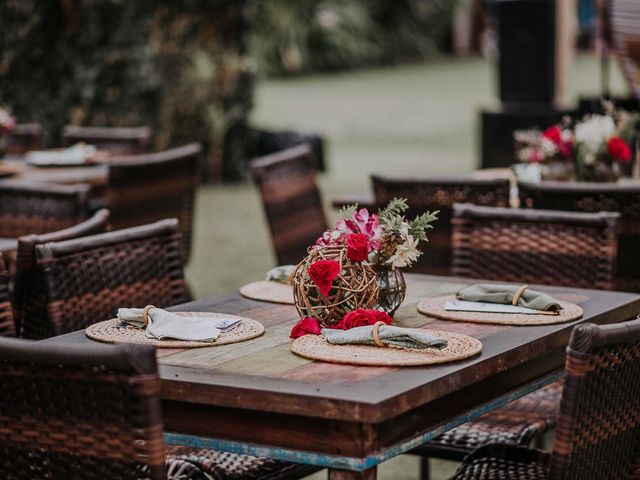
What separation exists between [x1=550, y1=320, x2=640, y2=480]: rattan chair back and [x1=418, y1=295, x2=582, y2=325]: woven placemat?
1.21 ft

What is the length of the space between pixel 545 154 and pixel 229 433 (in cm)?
291

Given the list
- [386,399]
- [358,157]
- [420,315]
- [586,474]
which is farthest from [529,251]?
[358,157]

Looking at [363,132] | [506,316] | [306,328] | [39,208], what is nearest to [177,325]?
[306,328]

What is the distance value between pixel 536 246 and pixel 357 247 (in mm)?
1076

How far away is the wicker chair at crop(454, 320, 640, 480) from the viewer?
220 cm

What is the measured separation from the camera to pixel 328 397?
2135mm

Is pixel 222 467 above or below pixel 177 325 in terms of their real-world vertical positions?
below

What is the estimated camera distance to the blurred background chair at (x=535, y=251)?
3.43m

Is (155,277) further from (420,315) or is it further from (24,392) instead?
(24,392)

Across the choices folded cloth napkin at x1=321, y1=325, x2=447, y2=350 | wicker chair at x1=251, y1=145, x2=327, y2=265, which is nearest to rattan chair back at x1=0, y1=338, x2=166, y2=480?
folded cloth napkin at x1=321, y1=325, x2=447, y2=350

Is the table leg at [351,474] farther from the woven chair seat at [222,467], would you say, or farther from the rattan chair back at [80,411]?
the woven chair seat at [222,467]

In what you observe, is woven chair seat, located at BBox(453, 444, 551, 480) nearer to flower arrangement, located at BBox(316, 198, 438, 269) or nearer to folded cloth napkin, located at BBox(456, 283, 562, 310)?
folded cloth napkin, located at BBox(456, 283, 562, 310)

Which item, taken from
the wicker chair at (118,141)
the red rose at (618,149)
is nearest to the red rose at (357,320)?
the red rose at (618,149)

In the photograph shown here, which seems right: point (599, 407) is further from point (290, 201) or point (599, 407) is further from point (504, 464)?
point (290, 201)
